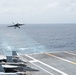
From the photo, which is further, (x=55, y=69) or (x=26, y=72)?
(x=55, y=69)

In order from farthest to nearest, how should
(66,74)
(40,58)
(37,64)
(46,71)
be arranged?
(40,58), (37,64), (46,71), (66,74)

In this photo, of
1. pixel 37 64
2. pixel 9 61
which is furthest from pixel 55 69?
pixel 9 61

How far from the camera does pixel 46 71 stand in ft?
117

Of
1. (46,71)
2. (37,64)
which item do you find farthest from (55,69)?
(37,64)

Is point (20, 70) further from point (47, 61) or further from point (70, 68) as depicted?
point (47, 61)

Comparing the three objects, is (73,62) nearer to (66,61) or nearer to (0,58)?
(66,61)

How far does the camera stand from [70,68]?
123ft

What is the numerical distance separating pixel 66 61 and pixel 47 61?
10.9ft

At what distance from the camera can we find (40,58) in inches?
1812

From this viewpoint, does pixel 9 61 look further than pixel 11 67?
Yes

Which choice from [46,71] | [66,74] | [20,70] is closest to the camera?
[20,70]

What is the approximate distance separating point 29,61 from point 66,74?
36.5 feet

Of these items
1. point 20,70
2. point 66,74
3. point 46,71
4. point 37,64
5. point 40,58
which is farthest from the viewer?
point 40,58

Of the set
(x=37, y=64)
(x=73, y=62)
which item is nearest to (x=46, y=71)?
(x=37, y=64)
